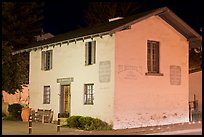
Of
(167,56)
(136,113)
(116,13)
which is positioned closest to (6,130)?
(136,113)

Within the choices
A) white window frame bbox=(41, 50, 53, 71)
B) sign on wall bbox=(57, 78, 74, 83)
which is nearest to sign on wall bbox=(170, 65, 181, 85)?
sign on wall bbox=(57, 78, 74, 83)

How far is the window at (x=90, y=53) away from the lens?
23558mm

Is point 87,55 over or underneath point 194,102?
over

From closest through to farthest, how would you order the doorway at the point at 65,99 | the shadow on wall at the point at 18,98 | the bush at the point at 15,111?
the doorway at the point at 65,99 < the bush at the point at 15,111 < the shadow on wall at the point at 18,98

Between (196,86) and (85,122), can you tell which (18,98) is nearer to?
(196,86)

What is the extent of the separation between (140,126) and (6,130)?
678cm

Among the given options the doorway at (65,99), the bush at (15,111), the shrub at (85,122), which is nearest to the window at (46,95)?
the doorway at (65,99)

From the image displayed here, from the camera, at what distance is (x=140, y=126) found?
890 inches

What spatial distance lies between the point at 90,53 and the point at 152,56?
3367 mm

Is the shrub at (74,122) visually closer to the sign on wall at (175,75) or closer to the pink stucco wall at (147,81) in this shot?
the pink stucco wall at (147,81)

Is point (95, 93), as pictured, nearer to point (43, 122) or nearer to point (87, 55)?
point (87, 55)

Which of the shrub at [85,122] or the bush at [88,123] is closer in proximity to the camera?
the bush at [88,123]

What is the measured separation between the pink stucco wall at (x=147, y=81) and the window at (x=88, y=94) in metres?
2.18

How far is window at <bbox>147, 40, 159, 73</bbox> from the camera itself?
23484 mm
